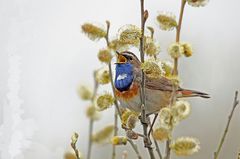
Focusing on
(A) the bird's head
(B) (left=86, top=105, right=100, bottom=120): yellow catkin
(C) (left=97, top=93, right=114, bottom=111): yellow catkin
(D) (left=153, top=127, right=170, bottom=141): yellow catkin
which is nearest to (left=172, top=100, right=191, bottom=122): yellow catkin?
(D) (left=153, top=127, right=170, bottom=141): yellow catkin

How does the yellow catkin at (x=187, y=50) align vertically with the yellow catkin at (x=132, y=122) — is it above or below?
above

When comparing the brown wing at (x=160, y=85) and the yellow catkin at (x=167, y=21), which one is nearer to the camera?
the yellow catkin at (x=167, y=21)

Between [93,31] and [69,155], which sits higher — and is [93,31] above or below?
above

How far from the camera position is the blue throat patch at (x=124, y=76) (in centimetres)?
158

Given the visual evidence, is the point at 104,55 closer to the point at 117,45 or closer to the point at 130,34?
the point at 117,45

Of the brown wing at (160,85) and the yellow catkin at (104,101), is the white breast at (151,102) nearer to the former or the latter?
the brown wing at (160,85)

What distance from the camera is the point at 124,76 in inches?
63.0

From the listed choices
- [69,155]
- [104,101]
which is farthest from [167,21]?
[69,155]

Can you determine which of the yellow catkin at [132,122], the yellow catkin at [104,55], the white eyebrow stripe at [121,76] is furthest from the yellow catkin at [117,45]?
the white eyebrow stripe at [121,76]

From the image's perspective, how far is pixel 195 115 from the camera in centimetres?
436

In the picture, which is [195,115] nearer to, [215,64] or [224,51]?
[215,64]

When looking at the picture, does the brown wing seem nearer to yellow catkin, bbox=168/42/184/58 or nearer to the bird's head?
the bird's head

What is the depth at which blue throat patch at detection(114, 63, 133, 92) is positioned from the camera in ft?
5.18

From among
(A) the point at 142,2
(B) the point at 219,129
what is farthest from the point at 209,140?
(A) the point at 142,2
